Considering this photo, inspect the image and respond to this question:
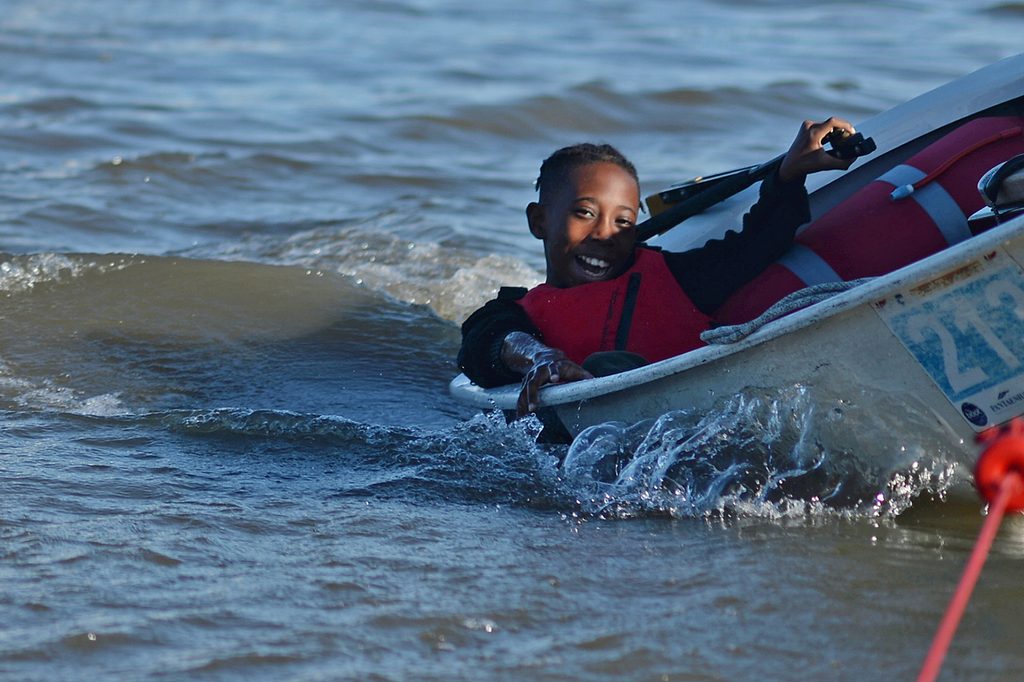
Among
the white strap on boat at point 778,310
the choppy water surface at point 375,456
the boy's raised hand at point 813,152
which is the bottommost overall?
the choppy water surface at point 375,456

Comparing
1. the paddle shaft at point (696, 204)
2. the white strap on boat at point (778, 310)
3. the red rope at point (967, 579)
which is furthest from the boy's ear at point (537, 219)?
the red rope at point (967, 579)

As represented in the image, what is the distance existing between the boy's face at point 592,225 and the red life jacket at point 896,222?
37cm

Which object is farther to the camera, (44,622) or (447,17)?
(447,17)

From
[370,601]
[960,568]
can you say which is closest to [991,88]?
[960,568]

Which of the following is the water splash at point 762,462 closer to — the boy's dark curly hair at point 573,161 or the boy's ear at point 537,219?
the boy's ear at point 537,219

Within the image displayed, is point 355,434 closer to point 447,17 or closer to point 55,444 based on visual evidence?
point 55,444

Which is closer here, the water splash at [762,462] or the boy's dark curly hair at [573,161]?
the water splash at [762,462]

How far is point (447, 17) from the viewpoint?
13.9m

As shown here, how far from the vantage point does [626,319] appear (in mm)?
4172

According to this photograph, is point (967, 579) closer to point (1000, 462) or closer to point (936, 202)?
point (1000, 462)

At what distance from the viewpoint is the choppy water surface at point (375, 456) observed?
2.99 metres

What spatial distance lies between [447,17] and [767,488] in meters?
10.9

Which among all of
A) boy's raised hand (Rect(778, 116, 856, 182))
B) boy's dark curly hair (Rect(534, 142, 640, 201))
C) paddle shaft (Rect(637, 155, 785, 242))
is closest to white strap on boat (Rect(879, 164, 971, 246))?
boy's raised hand (Rect(778, 116, 856, 182))

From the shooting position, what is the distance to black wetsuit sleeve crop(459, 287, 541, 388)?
423cm
